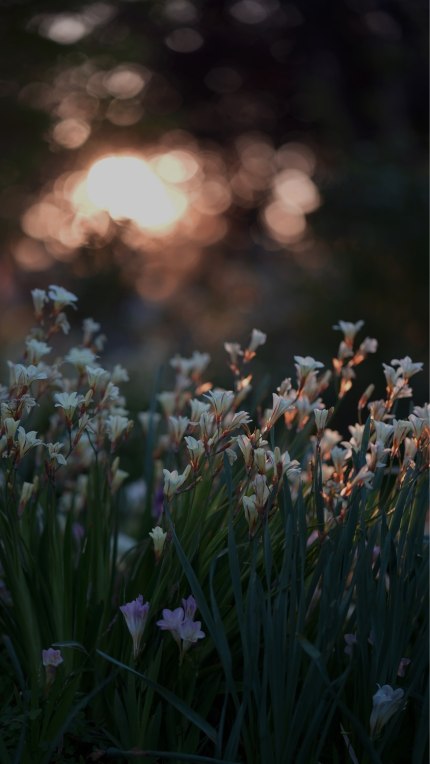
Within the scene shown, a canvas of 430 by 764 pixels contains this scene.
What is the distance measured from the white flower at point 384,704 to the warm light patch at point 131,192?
9.60 meters

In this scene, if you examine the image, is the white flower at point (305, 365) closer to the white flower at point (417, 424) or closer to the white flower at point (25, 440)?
the white flower at point (417, 424)

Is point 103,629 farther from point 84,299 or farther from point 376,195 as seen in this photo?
point 84,299

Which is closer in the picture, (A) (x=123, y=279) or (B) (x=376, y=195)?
(B) (x=376, y=195)

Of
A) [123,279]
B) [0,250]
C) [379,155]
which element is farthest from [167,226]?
[379,155]

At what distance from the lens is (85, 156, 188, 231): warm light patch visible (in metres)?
10.6

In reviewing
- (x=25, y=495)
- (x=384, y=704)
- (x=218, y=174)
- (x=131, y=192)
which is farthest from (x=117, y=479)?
(x=218, y=174)

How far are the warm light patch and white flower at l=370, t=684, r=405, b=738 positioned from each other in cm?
960

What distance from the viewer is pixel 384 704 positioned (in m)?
1.38

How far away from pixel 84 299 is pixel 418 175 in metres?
5.96

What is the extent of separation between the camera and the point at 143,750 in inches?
55.8

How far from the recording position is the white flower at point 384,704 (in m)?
1.38

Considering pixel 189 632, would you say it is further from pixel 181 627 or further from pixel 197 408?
pixel 197 408

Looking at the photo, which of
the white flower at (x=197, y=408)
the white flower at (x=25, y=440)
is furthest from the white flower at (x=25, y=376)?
the white flower at (x=197, y=408)

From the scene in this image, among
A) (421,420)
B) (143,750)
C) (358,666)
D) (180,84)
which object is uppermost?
(180,84)
